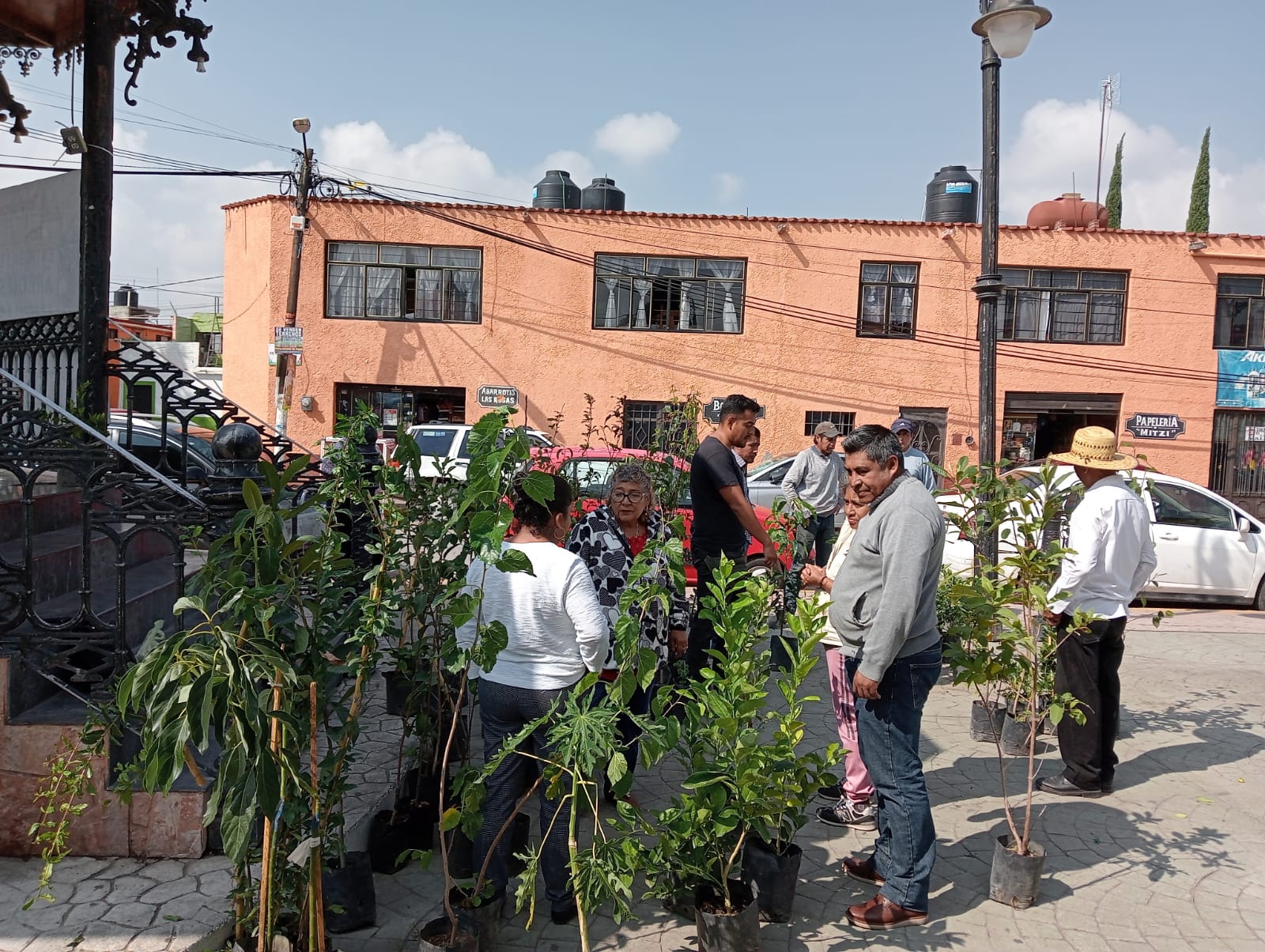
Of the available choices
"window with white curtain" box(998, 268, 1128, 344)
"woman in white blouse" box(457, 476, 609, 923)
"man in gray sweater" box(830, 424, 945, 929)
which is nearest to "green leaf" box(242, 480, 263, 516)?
"woman in white blouse" box(457, 476, 609, 923)

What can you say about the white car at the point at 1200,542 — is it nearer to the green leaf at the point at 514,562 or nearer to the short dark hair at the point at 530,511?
the short dark hair at the point at 530,511

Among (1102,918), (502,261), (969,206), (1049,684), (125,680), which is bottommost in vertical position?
(1102,918)

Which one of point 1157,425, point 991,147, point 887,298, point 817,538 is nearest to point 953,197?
point 887,298

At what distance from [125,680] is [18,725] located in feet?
5.24

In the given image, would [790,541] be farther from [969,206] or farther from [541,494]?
[969,206]

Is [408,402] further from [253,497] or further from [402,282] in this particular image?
[253,497]

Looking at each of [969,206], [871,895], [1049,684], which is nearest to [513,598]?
[871,895]

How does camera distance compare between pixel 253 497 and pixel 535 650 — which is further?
pixel 535 650

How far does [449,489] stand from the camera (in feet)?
12.0

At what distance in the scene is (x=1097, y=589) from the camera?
4.60m

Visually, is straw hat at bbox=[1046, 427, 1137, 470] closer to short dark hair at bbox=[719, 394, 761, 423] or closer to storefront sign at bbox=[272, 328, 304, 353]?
short dark hair at bbox=[719, 394, 761, 423]

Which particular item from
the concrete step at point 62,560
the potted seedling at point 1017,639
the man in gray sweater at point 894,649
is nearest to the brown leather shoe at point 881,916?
the man in gray sweater at point 894,649

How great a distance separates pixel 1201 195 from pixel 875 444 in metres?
30.4

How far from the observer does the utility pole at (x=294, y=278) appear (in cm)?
1803
